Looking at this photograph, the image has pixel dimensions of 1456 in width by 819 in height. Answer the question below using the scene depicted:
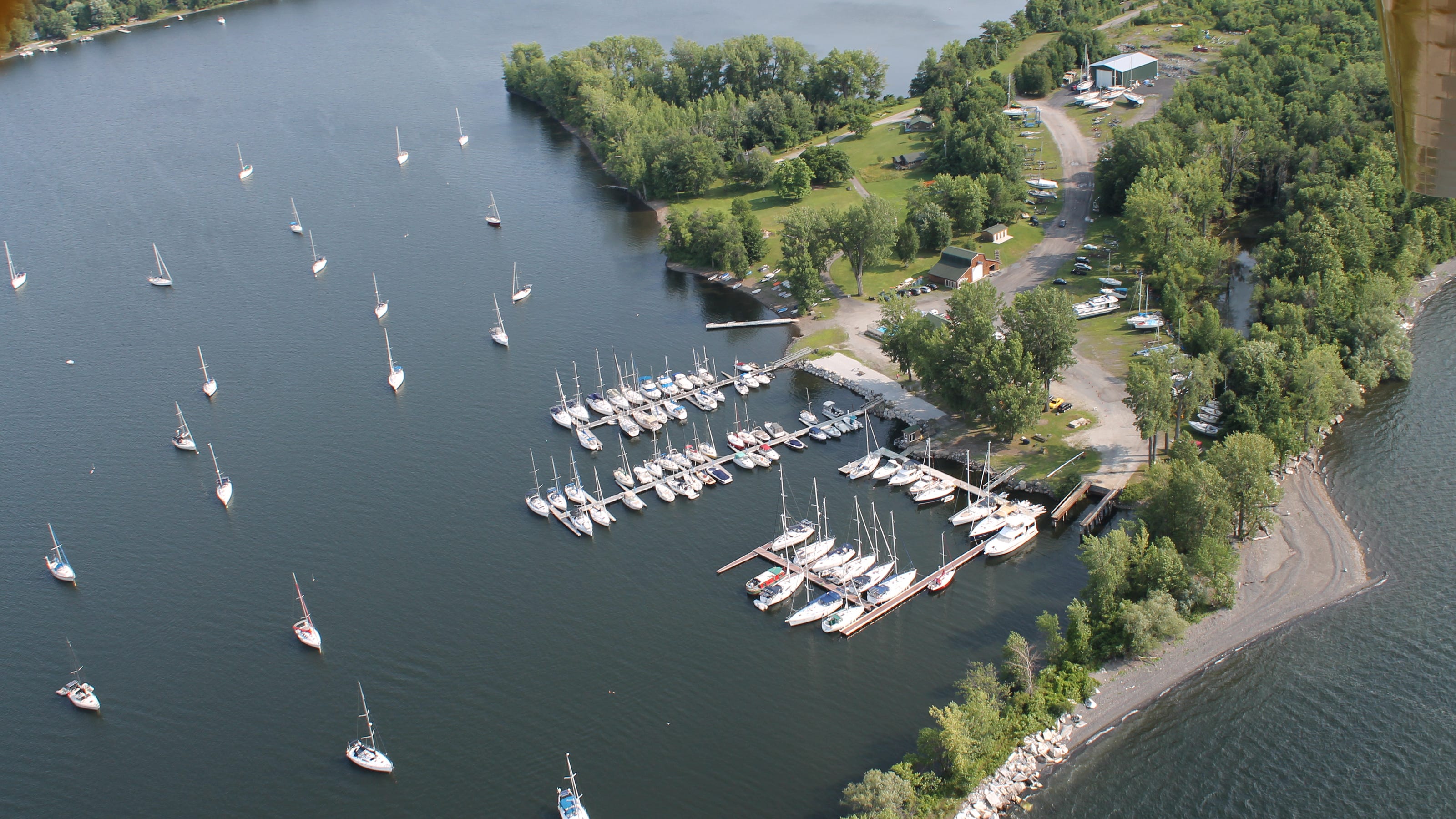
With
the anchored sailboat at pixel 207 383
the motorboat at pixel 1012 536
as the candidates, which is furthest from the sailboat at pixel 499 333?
the motorboat at pixel 1012 536

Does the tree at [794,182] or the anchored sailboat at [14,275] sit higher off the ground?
the anchored sailboat at [14,275]

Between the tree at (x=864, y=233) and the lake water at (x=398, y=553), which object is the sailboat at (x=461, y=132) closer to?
the lake water at (x=398, y=553)

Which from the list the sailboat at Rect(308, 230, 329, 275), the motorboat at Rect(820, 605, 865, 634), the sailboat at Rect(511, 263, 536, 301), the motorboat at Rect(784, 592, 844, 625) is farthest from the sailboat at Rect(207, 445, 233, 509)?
the motorboat at Rect(820, 605, 865, 634)

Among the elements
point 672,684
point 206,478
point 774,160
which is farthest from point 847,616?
point 774,160

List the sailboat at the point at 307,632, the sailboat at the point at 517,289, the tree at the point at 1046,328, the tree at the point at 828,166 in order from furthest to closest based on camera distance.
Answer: the tree at the point at 828,166 → the sailboat at the point at 517,289 → the tree at the point at 1046,328 → the sailboat at the point at 307,632

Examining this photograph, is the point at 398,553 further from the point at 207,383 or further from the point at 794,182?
the point at 794,182

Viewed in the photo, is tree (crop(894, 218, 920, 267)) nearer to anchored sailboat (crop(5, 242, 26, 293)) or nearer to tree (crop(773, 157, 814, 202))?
tree (crop(773, 157, 814, 202))

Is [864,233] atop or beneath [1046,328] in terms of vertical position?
atop

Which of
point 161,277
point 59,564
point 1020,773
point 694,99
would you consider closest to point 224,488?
point 59,564
